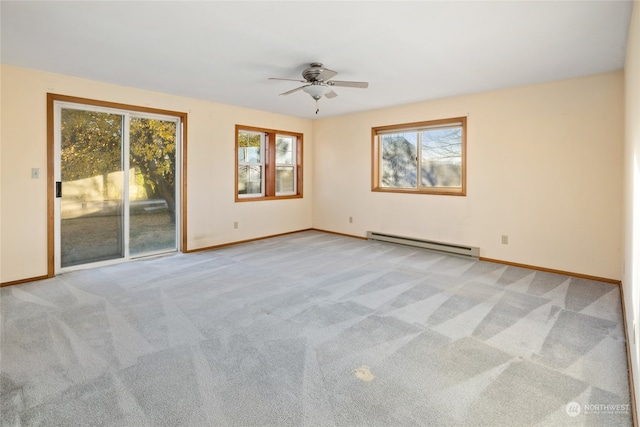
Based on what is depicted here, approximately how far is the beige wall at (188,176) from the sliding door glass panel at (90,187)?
0.83 ft

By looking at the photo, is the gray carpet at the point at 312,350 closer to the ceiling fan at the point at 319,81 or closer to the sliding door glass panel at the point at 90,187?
the sliding door glass panel at the point at 90,187

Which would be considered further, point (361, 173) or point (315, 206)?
point (315, 206)

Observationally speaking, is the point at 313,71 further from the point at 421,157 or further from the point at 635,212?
the point at 635,212

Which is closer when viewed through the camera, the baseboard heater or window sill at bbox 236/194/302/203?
the baseboard heater

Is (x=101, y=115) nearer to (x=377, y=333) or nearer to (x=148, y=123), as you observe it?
(x=148, y=123)

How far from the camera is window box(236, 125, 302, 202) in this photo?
6066mm

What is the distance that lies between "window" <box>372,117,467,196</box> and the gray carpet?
1.85 meters

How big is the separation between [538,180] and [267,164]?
447cm

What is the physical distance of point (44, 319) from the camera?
2738 millimetres

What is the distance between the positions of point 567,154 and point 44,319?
18.4 feet

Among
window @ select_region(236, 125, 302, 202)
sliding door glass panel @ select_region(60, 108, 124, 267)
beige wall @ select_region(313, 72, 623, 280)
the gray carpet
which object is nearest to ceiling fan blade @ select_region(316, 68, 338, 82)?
the gray carpet

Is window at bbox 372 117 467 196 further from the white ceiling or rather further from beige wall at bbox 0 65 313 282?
beige wall at bbox 0 65 313 282

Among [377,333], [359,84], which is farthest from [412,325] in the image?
[359,84]

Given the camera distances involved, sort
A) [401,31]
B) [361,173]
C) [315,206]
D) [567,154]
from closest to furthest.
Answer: [401,31] < [567,154] < [361,173] < [315,206]
